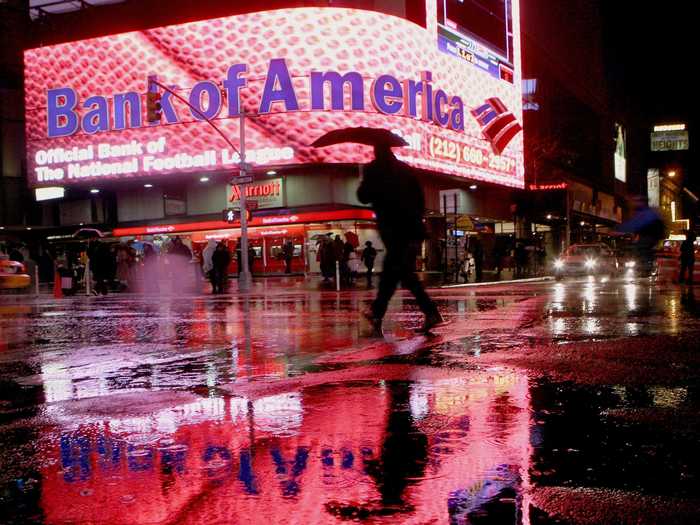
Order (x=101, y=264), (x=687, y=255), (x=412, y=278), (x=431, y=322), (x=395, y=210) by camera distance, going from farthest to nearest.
Result: (x=101, y=264) < (x=687, y=255) < (x=431, y=322) < (x=412, y=278) < (x=395, y=210)

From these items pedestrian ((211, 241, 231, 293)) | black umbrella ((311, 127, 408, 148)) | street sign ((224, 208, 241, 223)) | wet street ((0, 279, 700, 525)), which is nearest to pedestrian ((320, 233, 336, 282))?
street sign ((224, 208, 241, 223))

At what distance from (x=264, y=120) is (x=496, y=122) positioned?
678 inches

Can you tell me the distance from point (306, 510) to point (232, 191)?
40111 millimetres

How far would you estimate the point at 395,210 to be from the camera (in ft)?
21.7

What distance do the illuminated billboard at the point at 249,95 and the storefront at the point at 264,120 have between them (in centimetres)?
7

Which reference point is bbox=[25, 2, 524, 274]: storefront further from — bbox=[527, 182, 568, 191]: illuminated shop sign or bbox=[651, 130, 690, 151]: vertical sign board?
bbox=[651, 130, 690, 151]: vertical sign board

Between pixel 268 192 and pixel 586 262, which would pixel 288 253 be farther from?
pixel 586 262

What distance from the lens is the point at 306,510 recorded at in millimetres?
2262

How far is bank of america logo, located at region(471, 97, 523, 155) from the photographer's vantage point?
44062 mm

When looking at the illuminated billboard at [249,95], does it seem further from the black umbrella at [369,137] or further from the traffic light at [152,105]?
the black umbrella at [369,137]

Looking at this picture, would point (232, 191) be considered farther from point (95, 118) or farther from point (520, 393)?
point (520, 393)

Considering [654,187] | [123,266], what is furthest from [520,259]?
[654,187]

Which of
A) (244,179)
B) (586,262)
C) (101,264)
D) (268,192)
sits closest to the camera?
(101,264)

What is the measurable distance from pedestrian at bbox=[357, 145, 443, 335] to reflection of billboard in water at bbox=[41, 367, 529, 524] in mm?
2715
